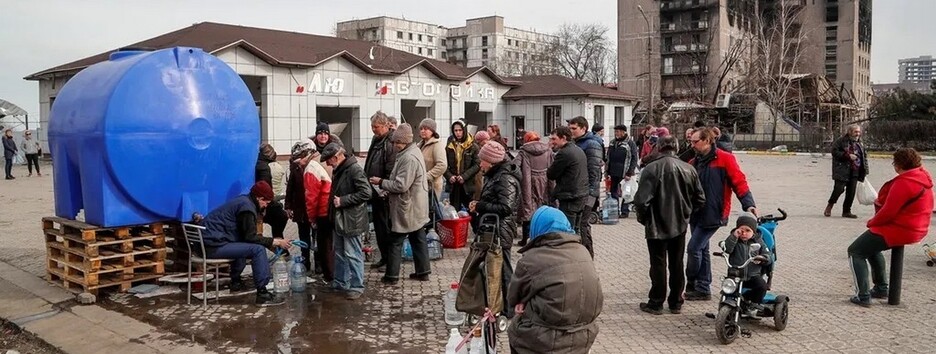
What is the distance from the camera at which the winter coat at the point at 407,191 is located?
780cm

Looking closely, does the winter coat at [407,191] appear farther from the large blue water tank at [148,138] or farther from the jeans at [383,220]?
the large blue water tank at [148,138]

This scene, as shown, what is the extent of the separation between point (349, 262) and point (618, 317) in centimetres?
280

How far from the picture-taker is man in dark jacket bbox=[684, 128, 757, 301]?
23.0 ft

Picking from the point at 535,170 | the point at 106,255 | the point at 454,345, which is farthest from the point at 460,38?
the point at 454,345

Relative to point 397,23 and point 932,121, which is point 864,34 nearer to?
point 932,121

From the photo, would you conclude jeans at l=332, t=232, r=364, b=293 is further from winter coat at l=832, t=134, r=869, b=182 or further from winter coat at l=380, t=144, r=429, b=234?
winter coat at l=832, t=134, r=869, b=182

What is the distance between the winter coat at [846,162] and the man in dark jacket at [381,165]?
28.3 ft

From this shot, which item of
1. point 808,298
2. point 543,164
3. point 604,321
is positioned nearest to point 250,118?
point 543,164

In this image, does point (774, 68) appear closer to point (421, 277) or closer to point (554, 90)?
point (554, 90)

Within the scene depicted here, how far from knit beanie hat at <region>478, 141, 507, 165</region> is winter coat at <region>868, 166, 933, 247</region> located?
3652 millimetres

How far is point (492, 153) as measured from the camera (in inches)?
277

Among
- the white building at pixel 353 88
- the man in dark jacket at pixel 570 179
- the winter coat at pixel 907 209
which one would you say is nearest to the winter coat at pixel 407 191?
the man in dark jacket at pixel 570 179

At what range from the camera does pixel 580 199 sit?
8320mm

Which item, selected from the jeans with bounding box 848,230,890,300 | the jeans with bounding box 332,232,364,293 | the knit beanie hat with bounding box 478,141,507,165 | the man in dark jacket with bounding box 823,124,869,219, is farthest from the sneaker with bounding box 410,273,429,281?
the man in dark jacket with bounding box 823,124,869,219
